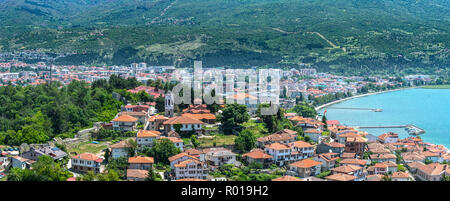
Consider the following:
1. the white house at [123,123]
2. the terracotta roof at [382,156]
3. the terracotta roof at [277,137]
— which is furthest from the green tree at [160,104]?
the terracotta roof at [382,156]

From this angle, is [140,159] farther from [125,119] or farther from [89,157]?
[125,119]

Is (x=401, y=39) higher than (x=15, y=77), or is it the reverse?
(x=401, y=39)

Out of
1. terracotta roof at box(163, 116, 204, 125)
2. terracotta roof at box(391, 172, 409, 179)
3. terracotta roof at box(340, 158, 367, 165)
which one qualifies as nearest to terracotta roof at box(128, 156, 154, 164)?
terracotta roof at box(163, 116, 204, 125)

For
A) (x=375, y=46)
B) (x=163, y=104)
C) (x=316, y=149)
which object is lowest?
(x=316, y=149)

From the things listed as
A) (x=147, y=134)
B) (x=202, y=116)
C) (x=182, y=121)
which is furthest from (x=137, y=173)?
(x=202, y=116)

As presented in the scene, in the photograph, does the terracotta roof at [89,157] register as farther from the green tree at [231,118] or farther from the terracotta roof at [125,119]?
the green tree at [231,118]
